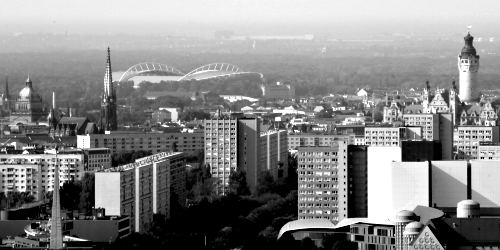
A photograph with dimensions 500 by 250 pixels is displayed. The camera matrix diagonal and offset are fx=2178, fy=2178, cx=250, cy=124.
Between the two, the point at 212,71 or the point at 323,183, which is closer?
the point at 323,183

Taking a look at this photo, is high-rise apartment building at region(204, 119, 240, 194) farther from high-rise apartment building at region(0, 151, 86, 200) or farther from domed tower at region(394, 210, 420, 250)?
domed tower at region(394, 210, 420, 250)

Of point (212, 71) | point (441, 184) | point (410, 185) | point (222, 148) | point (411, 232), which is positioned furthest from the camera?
point (212, 71)

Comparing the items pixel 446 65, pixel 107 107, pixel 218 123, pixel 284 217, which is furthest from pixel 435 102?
pixel 446 65

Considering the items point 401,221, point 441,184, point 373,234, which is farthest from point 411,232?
point 441,184


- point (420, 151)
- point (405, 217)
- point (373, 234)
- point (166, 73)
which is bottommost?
point (373, 234)

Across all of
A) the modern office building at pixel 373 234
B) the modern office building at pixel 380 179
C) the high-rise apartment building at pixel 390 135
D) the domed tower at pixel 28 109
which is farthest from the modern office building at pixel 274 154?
the domed tower at pixel 28 109

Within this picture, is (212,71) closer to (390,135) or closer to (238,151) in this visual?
(238,151)

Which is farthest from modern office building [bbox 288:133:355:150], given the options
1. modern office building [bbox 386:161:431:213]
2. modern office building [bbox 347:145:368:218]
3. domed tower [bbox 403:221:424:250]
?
domed tower [bbox 403:221:424:250]

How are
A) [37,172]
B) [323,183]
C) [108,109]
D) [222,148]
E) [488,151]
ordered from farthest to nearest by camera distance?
[108,109] → [222,148] → [488,151] → [37,172] → [323,183]
